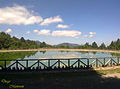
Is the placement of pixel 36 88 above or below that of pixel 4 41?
below

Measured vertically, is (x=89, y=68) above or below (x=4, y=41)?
below

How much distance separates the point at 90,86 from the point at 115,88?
1.71 meters

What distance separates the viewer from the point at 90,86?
752cm

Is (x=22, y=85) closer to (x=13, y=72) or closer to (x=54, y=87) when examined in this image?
(x=54, y=87)

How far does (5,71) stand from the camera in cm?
1145

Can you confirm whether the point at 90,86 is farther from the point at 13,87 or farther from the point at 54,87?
the point at 13,87

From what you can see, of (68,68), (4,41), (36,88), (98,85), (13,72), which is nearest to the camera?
(36,88)

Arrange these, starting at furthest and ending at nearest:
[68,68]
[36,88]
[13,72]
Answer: [68,68]
[13,72]
[36,88]

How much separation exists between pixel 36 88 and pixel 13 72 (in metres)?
5.38

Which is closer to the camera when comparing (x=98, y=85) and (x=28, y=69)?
(x=98, y=85)

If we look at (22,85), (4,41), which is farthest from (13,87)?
(4,41)

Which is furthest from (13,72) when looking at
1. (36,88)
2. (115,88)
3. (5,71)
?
(115,88)

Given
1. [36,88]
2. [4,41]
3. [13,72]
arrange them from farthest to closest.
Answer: [4,41]
[13,72]
[36,88]

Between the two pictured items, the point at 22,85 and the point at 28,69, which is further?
the point at 28,69
